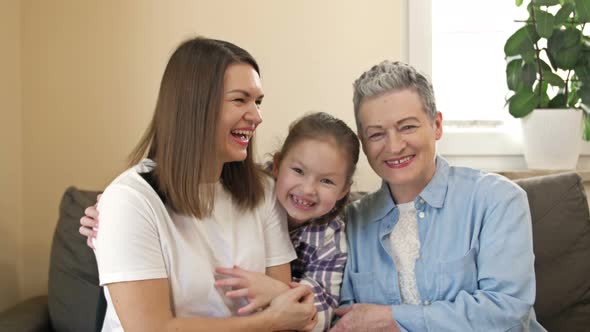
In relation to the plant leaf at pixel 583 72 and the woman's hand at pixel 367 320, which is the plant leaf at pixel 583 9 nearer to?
the plant leaf at pixel 583 72

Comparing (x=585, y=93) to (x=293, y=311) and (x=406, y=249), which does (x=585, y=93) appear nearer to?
(x=406, y=249)

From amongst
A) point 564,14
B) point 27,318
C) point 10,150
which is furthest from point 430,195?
point 10,150

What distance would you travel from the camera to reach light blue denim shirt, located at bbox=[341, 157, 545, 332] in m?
1.59

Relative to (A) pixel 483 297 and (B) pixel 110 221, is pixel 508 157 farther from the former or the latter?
(B) pixel 110 221

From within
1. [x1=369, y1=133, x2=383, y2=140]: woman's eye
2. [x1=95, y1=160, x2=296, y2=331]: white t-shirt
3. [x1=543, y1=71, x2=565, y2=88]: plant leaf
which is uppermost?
[x1=543, y1=71, x2=565, y2=88]: plant leaf

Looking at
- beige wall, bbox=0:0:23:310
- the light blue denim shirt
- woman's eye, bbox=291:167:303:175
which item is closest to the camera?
the light blue denim shirt

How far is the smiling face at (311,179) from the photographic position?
5.45 feet


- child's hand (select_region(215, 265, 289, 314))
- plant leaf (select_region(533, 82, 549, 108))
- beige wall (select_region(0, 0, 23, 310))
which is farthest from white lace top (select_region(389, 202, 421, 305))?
beige wall (select_region(0, 0, 23, 310))

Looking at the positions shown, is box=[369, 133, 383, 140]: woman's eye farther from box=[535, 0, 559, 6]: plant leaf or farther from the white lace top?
box=[535, 0, 559, 6]: plant leaf

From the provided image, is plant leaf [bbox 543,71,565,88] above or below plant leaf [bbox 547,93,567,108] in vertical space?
above

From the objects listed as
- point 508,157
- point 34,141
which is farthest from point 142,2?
point 508,157

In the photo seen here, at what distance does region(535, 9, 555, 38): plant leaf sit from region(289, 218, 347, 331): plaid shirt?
1164 millimetres

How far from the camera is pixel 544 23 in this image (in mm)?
2350

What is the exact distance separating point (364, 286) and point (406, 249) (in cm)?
16
